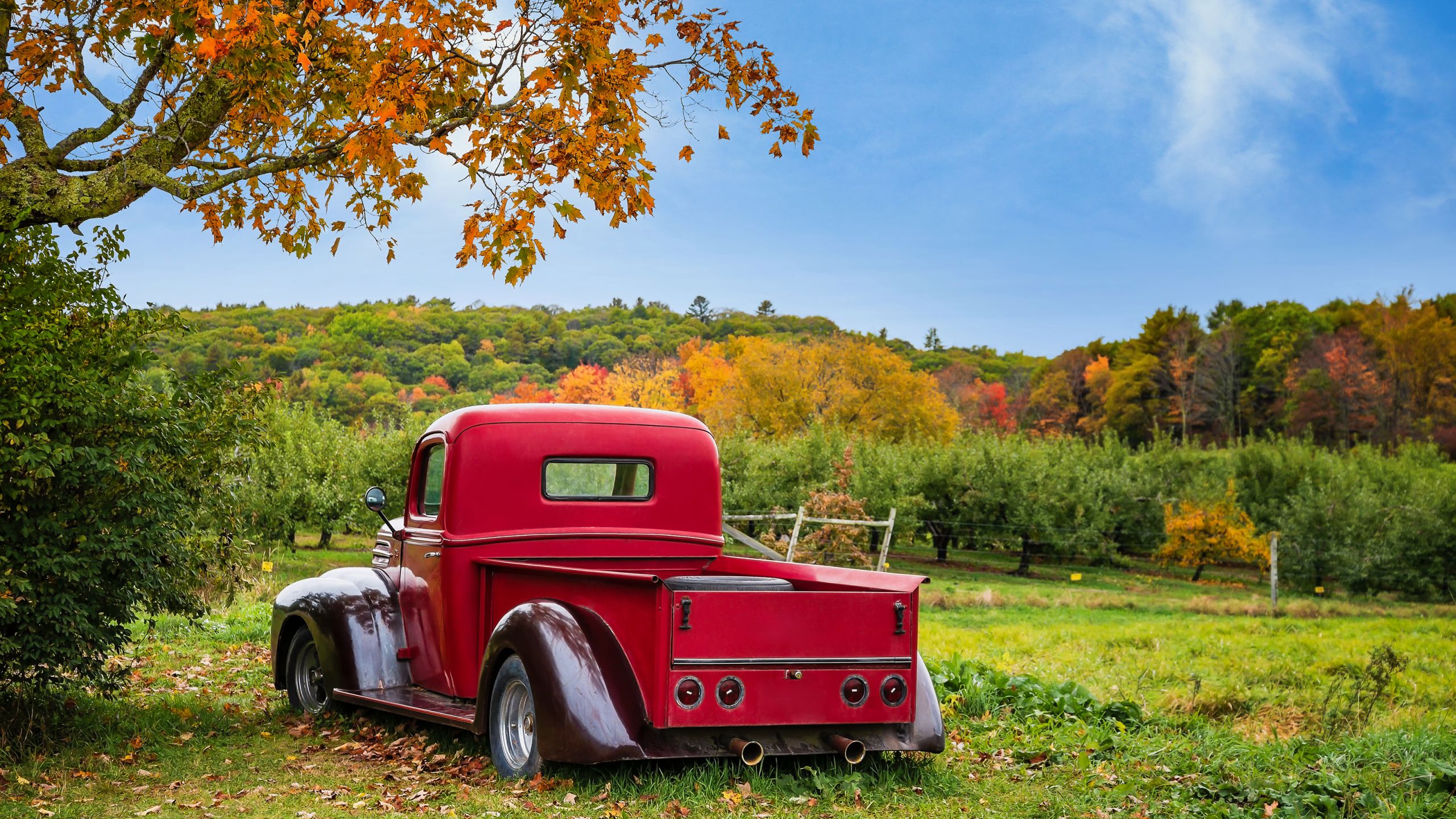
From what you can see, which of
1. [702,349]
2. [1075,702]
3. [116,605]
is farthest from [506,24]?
[702,349]

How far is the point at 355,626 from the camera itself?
7.46m

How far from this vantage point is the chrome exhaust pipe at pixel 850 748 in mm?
5660

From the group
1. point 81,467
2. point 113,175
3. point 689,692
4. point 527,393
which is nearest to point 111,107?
point 113,175

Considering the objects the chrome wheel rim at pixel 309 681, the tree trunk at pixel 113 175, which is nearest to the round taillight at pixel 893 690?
the chrome wheel rim at pixel 309 681

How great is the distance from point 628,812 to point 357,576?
3.36 metres

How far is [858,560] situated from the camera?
23.0 meters

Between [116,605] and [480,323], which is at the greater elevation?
[480,323]

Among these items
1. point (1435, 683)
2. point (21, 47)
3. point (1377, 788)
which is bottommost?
point (1435, 683)

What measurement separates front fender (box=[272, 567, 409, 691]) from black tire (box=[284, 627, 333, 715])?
0.23 metres

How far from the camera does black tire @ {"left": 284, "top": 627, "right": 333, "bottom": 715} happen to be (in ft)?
25.9

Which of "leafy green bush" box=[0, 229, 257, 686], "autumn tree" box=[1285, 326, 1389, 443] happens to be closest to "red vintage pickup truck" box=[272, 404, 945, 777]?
"leafy green bush" box=[0, 229, 257, 686]

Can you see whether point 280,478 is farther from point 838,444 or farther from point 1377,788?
point 1377,788

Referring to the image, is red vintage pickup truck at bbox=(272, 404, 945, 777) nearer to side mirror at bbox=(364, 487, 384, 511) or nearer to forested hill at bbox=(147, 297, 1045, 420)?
side mirror at bbox=(364, 487, 384, 511)

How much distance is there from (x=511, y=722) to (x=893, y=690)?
2.00 meters
